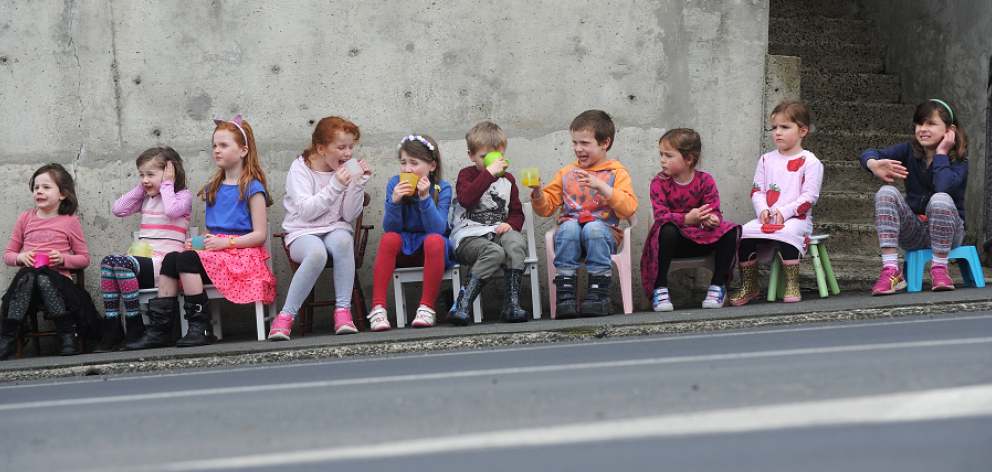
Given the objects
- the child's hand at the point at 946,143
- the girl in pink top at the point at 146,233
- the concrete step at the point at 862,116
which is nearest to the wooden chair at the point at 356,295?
the girl in pink top at the point at 146,233

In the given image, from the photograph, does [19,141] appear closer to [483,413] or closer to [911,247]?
[483,413]

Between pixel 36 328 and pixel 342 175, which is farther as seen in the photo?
pixel 36 328

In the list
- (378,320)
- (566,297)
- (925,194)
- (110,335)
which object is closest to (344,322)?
(378,320)

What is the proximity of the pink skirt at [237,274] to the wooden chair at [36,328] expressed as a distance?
958 millimetres

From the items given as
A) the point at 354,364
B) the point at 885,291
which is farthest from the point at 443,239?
the point at 885,291

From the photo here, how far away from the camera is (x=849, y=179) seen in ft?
21.0

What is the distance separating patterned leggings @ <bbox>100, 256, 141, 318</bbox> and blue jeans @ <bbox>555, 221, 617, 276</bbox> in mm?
2453

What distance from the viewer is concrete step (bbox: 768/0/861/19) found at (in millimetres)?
8117

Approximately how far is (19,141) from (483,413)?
180 inches

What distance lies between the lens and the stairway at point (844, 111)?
5922 millimetres

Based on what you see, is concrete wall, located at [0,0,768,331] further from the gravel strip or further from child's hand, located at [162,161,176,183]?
the gravel strip

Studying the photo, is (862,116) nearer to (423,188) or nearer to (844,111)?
(844,111)

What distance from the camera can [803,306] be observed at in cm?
456

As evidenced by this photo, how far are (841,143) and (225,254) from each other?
4791mm
